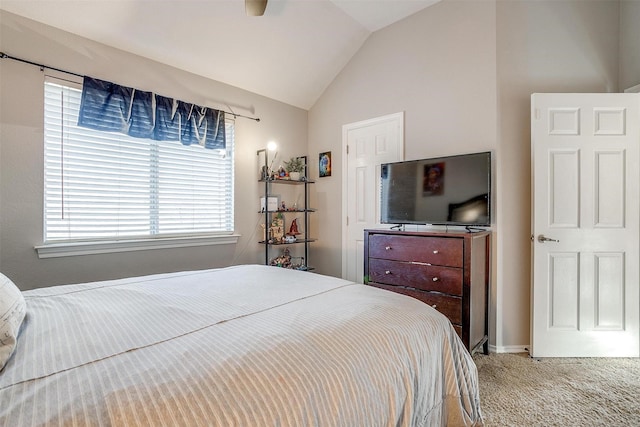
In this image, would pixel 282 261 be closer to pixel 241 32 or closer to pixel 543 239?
pixel 241 32

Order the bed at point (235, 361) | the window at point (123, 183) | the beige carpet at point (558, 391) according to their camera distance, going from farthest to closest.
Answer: the window at point (123, 183), the beige carpet at point (558, 391), the bed at point (235, 361)

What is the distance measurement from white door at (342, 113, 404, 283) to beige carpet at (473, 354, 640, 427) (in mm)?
1636

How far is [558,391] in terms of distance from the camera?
76.0 inches

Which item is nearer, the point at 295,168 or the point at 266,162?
the point at 266,162

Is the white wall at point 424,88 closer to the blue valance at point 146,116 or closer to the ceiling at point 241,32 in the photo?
the ceiling at point 241,32

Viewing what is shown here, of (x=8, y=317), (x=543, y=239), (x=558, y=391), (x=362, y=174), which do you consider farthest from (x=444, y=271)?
(x=8, y=317)

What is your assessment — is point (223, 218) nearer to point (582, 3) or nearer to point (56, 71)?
point (56, 71)

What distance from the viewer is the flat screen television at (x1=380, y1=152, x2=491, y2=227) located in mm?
2443

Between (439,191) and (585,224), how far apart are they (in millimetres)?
1095

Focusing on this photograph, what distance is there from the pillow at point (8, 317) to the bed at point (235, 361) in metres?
0.03

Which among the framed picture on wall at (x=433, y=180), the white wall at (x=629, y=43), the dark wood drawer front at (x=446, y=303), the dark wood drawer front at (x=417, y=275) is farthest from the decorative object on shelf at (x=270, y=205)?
the white wall at (x=629, y=43)

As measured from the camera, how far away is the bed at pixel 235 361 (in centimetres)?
65

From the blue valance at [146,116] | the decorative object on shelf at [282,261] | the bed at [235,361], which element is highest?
the blue valance at [146,116]

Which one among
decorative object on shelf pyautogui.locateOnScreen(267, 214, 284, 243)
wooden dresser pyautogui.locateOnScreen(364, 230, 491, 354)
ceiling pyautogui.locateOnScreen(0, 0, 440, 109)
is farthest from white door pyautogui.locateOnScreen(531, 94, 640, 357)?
decorative object on shelf pyautogui.locateOnScreen(267, 214, 284, 243)
